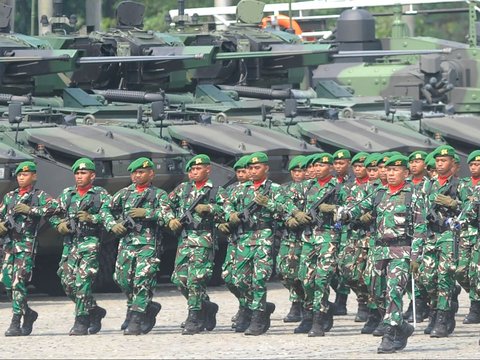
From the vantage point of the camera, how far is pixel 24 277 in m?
18.4

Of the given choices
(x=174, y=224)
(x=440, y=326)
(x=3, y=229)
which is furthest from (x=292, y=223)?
(x=3, y=229)

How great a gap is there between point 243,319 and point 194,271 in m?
0.68

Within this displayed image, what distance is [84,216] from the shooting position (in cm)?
1831

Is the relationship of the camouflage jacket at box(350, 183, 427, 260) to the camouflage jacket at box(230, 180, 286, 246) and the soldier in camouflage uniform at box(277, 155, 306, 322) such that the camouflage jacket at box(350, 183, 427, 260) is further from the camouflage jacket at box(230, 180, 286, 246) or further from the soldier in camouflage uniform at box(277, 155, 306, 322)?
the soldier in camouflage uniform at box(277, 155, 306, 322)

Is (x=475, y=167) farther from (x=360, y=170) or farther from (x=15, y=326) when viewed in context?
(x=15, y=326)

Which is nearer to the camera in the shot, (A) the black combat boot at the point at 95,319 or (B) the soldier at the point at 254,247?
(B) the soldier at the point at 254,247

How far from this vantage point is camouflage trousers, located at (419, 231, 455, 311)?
58.9ft

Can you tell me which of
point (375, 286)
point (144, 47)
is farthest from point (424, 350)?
point (144, 47)

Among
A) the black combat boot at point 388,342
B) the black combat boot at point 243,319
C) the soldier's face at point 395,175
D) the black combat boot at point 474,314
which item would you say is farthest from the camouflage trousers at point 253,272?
the black combat boot at point 474,314

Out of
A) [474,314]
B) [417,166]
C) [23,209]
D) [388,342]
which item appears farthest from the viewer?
[474,314]

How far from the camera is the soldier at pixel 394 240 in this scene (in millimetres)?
16844

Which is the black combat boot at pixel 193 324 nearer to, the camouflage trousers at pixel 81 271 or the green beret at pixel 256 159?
the camouflage trousers at pixel 81 271

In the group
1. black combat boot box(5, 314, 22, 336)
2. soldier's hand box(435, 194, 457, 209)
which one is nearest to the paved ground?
black combat boot box(5, 314, 22, 336)

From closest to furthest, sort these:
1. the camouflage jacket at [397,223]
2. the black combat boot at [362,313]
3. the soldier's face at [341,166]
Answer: the camouflage jacket at [397,223], the black combat boot at [362,313], the soldier's face at [341,166]
